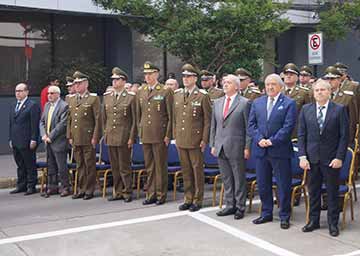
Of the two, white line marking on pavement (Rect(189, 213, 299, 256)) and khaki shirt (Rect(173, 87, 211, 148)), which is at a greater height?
khaki shirt (Rect(173, 87, 211, 148))

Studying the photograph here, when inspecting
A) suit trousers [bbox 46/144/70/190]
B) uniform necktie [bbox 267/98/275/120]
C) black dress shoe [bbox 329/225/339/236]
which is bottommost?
black dress shoe [bbox 329/225/339/236]

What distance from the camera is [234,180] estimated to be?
802 centimetres

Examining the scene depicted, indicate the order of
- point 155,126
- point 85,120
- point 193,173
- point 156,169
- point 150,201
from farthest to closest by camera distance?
point 85,120, point 150,201, point 156,169, point 155,126, point 193,173

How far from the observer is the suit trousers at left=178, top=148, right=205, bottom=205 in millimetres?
8453

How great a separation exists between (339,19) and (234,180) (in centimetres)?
1136

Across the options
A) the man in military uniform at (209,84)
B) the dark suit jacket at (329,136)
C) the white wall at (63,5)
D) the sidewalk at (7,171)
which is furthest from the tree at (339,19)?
the dark suit jacket at (329,136)

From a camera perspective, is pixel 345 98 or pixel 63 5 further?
pixel 63 5

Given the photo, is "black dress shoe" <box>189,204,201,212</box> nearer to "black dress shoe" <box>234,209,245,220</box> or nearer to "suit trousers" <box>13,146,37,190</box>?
"black dress shoe" <box>234,209,245,220</box>

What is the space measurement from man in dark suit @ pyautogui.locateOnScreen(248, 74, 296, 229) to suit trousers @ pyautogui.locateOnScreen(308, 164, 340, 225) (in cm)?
35

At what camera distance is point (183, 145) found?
27.7 feet

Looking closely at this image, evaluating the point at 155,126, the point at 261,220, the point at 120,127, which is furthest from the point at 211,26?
the point at 261,220

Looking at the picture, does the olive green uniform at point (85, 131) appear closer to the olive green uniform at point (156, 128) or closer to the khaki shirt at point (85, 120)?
the khaki shirt at point (85, 120)

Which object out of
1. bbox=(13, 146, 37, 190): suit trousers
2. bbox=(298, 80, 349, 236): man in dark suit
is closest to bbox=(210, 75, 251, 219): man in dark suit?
bbox=(298, 80, 349, 236): man in dark suit

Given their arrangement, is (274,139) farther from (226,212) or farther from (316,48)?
(316,48)
